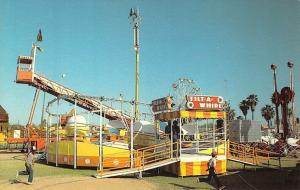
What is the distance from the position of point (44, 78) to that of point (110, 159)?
19.3 metres

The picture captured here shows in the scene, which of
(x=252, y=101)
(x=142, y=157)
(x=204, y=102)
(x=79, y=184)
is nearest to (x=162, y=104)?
(x=204, y=102)

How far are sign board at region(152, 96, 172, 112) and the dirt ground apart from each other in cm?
540

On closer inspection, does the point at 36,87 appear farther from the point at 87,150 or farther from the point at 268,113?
the point at 268,113

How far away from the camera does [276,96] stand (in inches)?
1880

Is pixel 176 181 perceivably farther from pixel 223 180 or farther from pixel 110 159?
pixel 110 159

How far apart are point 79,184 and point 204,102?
8380 millimetres

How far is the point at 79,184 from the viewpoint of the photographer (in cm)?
1792

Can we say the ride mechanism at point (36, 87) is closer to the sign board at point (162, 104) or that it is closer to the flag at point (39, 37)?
the flag at point (39, 37)

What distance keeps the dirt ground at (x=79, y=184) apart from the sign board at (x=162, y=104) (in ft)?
17.7

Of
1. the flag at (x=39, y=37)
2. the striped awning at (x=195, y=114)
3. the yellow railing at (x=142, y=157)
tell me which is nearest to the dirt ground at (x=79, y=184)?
the yellow railing at (x=142, y=157)

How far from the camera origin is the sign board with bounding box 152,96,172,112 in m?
23.5

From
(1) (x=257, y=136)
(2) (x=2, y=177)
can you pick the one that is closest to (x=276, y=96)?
(1) (x=257, y=136)

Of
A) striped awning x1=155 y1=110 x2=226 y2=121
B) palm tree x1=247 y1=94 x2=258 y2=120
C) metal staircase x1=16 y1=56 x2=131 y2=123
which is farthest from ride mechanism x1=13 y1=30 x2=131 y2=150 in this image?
palm tree x1=247 y1=94 x2=258 y2=120

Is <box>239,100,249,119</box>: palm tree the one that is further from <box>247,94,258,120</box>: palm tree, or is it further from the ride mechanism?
the ride mechanism
